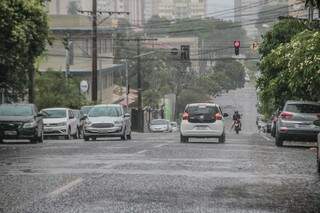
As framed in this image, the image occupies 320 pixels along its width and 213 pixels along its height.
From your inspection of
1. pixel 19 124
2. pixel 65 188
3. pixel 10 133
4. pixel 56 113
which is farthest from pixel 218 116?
pixel 65 188

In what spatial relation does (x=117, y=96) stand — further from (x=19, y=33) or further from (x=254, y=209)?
(x=254, y=209)

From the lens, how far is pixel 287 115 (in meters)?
30.8

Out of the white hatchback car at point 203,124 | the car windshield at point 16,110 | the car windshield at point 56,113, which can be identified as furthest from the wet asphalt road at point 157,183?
the car windshield at point 56,113

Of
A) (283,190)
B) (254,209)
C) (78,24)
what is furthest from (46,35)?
(78,24)

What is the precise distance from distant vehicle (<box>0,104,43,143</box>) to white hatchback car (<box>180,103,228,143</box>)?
5876 millimetres

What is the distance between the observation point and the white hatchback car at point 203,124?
3275 centimetres

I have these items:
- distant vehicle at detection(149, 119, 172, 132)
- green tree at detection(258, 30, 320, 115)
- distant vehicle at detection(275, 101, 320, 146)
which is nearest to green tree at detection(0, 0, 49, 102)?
green tree at detection(258, 30, 320, 115)

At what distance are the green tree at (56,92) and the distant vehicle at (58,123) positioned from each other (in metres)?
13.5

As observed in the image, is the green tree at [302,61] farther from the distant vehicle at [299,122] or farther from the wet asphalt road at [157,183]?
the wet asphalt road at [157,183]

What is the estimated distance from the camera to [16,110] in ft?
111

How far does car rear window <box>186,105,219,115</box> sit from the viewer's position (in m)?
33.1

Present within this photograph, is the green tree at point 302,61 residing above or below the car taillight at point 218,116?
above

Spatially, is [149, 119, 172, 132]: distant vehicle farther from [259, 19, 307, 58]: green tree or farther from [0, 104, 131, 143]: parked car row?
[0, 104, 131, 143]: parked car row

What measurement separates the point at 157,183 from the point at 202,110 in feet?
62.8
